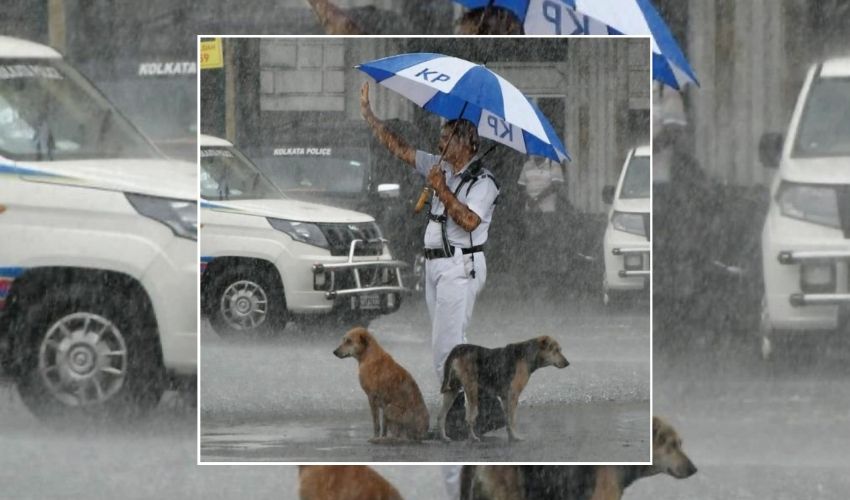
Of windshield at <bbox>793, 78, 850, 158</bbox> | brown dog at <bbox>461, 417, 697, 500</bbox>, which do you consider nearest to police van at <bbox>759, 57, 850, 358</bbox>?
windshield at <bbox>793, 78, 850, 158</bbox>

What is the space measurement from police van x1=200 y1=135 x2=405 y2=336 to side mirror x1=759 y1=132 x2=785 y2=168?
2465mm

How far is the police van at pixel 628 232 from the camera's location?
4363 mm

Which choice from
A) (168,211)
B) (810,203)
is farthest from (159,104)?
(810,203)

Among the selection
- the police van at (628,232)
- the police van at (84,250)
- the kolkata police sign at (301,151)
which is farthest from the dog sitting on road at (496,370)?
the police van at (84,250)

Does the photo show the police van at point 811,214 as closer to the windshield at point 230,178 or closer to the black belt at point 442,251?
the black belt at point 442,251

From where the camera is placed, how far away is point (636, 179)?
14.3ft

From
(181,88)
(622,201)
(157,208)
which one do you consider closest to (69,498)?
(157,208)

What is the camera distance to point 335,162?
14.2ft

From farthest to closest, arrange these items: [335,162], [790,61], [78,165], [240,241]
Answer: [790,61], [78,165], [240,241], [335,162]

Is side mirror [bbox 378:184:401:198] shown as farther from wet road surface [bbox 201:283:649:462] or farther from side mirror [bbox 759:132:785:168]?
side mirror [bbox 759:132:785:168]

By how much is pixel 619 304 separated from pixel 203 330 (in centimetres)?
136

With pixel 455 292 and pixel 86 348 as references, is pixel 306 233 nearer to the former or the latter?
pixel 455 292

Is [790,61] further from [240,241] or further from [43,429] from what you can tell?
[43,429]

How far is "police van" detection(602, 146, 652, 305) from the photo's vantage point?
4363 mm
